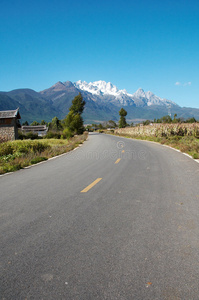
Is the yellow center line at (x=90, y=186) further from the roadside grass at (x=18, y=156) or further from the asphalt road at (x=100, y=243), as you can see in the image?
the roadside grass at (x=18, y=156)

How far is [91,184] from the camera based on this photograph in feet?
23.4

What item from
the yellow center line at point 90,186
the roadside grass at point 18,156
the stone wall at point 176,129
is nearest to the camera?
the yellow center line at point 90,186

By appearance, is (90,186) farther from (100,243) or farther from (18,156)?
(18,156)

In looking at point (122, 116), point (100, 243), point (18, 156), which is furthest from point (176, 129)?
point (122, 116)

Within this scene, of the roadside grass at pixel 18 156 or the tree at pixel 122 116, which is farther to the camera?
the tree at pixel 122 116

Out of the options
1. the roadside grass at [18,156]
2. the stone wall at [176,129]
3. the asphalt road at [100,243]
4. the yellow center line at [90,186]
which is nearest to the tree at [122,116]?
the stone wall at [176,129]

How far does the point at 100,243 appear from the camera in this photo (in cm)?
347

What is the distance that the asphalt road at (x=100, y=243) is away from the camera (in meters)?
2.54

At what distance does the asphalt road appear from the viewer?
2.54 m

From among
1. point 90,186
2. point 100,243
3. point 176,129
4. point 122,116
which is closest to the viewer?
point 100,243

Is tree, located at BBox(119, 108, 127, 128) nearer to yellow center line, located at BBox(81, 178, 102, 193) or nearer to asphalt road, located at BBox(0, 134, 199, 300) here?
yellow center line, located at BBox(81, 178, 102, 193)

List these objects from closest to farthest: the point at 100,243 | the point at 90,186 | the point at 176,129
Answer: the point at 100,243 < the point at 90,186 < the point at 176,129

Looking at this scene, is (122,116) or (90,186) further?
(122,116)

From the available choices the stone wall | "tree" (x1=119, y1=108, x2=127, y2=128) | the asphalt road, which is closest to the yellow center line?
the asphalt road
